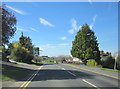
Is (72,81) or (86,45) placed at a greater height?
(86,45)

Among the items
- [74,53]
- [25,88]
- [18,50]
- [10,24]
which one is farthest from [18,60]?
[25,88]

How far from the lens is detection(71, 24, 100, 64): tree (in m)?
68.2

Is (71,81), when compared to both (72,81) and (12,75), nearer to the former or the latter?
(72,81)

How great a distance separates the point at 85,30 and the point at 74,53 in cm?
963

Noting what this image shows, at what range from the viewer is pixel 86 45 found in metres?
70.3

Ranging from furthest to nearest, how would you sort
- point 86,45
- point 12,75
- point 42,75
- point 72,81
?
point 86,45 → point 42,75 → point 12,75 → point 72,81

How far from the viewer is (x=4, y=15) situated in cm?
2012

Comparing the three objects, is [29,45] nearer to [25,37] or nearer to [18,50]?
[25,37]

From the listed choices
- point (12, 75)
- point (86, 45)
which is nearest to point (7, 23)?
point (12, 75)

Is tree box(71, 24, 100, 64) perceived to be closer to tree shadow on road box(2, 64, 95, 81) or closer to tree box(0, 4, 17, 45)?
tree shadow on road box(2, 64, 95, 81)

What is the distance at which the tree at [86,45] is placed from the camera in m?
68.2

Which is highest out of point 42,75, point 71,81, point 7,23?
point 7,23

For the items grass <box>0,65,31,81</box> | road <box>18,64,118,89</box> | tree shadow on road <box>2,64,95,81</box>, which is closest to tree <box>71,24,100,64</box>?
tree shadow on road <box>2,64,95,81</box>

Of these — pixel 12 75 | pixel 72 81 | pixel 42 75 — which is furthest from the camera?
pixel 42 75
